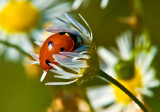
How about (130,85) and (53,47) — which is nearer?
(53,47)

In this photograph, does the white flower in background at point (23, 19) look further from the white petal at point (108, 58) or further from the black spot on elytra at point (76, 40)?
the black spot on elytra at point (76, 40)

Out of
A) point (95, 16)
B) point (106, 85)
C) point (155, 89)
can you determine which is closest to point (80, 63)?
point (155, 89)

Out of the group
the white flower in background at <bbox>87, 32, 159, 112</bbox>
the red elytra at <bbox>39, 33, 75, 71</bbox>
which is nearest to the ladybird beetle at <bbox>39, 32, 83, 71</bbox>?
the red elytra at <bbox>39, 33, 75, 71</bbox>

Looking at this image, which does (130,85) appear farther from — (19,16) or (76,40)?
(19,16)

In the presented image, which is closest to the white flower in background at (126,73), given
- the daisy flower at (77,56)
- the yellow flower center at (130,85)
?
the yellow flower center at (130,85)

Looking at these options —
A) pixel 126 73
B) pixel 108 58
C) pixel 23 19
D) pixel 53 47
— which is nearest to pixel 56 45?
pixel 53 47

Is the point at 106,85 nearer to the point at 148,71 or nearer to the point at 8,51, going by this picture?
the point at 148,71

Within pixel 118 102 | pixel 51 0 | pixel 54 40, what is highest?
pixel 51 0
